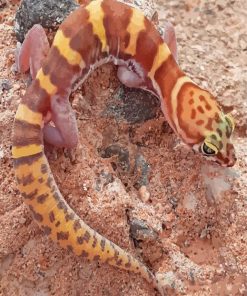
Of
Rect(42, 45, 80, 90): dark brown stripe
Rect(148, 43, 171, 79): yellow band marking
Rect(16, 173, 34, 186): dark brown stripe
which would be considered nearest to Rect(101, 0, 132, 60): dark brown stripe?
Rect(148, 43, 171, 79): yellow band marking

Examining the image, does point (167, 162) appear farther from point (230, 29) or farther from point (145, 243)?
point (230, 29)

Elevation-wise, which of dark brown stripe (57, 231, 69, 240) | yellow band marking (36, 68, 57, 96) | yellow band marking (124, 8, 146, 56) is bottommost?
dark brown stripe (57, 231, 69, 240)

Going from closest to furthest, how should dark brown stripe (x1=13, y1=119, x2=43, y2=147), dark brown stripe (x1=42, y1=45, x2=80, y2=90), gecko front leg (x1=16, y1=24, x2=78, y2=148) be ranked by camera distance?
dark brown stripe (x1=13, y1=119, x2=43, y2=147) → gecko front leg (x1=16, y1=24, x2=78, y2=148) → dark brown stripe (x1=42, y1=45, x2=80, y2=90)

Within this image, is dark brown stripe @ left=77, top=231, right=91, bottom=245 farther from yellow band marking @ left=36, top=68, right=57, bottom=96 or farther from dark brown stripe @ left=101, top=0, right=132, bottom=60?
dark brown stripe @ left=101, top=0, right=132, bottom=60

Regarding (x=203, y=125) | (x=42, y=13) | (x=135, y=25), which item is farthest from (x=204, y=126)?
(x=42, y=13)

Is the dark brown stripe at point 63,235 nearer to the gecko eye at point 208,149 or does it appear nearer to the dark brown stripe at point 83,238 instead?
the dark brown stripe at point 83,238

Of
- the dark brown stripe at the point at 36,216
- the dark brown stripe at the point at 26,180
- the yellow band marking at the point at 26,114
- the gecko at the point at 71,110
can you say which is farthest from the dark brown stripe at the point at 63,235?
the yellow band marking at the point at 26,114
